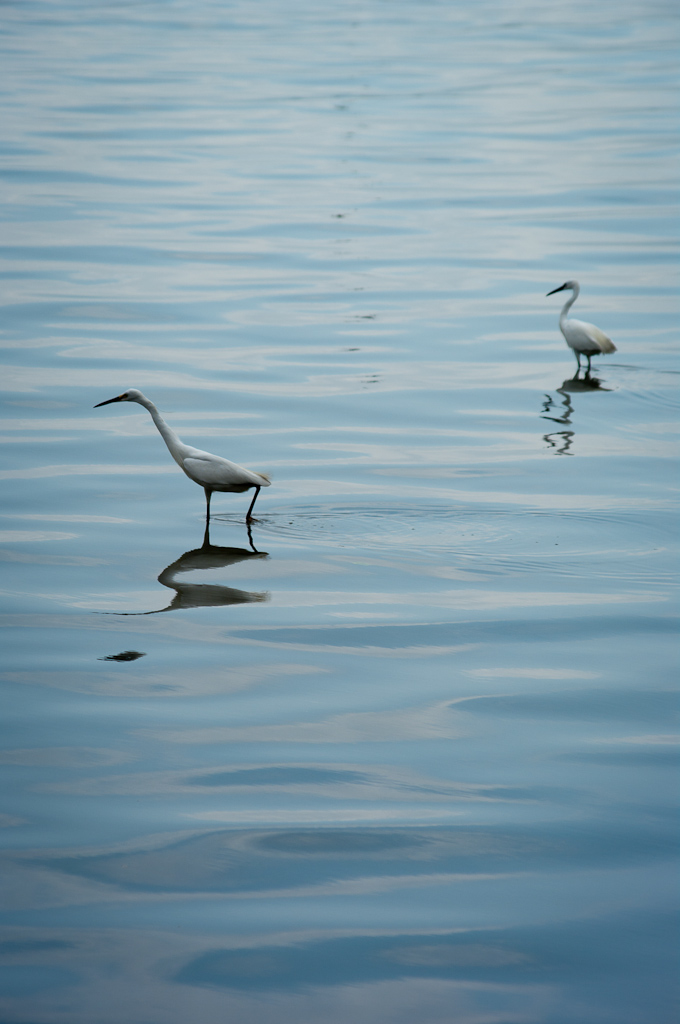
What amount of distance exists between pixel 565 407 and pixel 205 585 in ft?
18.9

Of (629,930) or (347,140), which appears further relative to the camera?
(347,140)

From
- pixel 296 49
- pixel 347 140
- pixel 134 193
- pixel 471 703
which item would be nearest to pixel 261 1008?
pixel 471 703

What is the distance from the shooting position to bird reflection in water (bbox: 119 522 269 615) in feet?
26.0

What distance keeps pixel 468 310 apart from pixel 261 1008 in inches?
505

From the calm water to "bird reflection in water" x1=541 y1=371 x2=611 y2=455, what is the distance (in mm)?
93

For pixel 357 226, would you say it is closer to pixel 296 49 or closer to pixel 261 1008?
pixel 261 1008

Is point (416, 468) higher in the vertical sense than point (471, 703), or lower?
higher

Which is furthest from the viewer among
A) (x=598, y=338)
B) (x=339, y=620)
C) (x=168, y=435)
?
(x=598, y=338)

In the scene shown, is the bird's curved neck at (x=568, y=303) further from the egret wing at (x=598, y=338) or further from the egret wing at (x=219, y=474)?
the egret wing at (x=219, y=474)

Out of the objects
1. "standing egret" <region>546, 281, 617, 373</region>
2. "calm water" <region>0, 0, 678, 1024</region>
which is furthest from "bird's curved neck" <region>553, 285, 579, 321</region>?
"calm water" <region>0, 0, 678, 1024</region>

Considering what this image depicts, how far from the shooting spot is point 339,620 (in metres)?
7.60

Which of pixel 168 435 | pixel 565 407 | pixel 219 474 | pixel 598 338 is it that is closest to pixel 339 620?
pixel 219 474

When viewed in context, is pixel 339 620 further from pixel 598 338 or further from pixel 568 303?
pixel 568 303

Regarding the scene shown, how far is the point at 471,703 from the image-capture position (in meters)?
6.50
